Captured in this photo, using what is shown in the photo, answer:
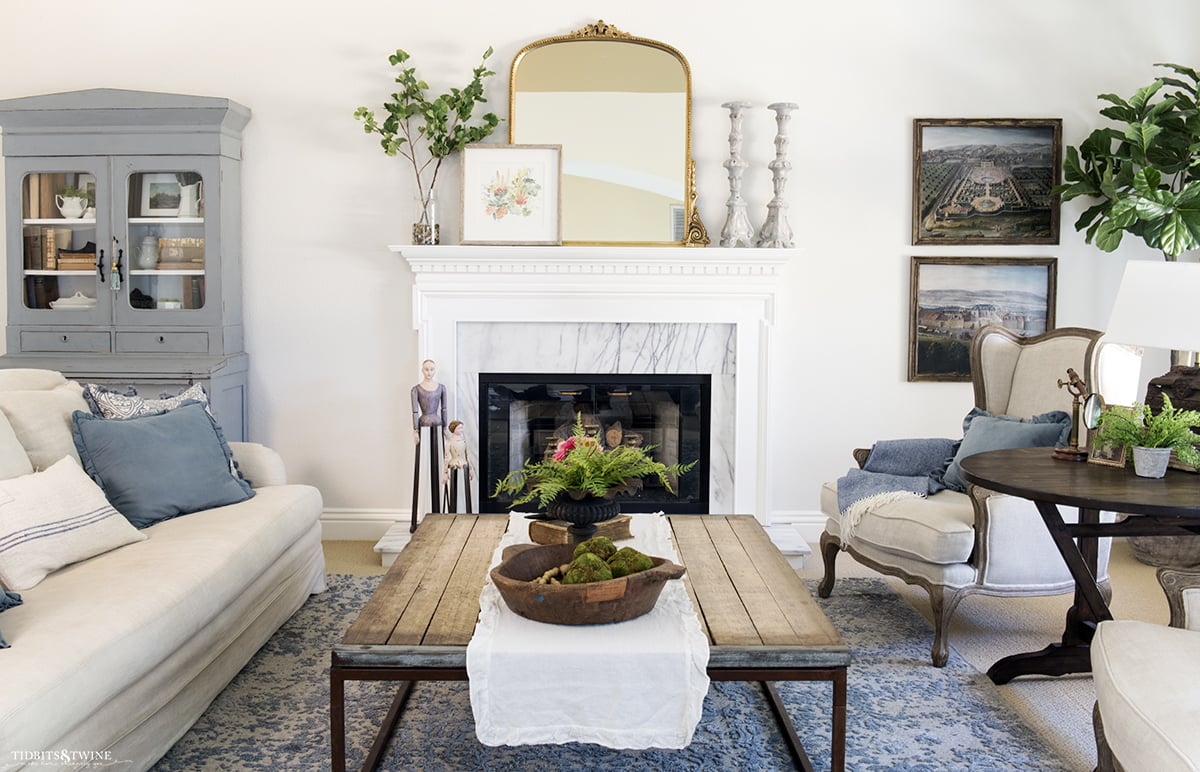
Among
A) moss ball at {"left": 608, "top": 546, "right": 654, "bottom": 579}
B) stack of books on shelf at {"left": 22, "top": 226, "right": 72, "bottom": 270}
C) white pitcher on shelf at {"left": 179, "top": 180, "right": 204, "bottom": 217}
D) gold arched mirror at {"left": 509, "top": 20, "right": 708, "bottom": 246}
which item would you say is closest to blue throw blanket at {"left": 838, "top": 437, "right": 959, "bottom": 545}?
gold arched mirror at {"left": 509, "top": 20, "right": 708, "bottom": 246}

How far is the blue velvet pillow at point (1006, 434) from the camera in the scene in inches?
140

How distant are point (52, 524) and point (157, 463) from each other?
573 mm

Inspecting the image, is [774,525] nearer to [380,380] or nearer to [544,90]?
[380,380]

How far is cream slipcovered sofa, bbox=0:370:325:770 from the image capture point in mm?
2125

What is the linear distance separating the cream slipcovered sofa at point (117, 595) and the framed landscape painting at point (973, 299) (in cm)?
286

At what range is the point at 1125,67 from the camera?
15.7 ft

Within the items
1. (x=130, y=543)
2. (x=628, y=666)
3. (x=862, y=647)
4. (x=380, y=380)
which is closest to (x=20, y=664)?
(x=130, y=543)

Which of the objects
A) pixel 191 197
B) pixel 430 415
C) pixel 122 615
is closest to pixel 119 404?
pixel 122 615

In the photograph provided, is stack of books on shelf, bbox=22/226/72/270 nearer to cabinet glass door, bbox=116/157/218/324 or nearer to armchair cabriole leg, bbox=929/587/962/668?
cabinet glass door, bbox=116/157/218/324

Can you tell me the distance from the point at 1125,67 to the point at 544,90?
2.69 meters

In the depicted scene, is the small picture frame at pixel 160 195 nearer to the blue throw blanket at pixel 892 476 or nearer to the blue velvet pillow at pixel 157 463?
the blue velvet pillow at pixel 157 463

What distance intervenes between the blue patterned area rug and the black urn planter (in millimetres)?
576

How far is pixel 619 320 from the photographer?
4762 mm

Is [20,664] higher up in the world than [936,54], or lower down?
lower down
